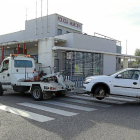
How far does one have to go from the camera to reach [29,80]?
9797mm

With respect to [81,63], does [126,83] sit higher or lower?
lower

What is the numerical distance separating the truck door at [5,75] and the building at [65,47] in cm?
630

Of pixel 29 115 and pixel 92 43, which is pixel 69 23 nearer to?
pixel 92 43

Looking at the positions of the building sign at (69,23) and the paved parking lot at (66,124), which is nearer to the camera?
the paved parking lot at (66,124)

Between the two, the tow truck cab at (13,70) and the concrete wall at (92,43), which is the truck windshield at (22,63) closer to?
the tow truck cab at (13,70)

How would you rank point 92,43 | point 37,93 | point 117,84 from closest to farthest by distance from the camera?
point 117,84 < point 37,93 < point 92,43

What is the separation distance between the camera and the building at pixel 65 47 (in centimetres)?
1770

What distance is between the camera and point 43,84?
28.6ft

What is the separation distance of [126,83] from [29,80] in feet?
16.6

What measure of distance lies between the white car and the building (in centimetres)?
837

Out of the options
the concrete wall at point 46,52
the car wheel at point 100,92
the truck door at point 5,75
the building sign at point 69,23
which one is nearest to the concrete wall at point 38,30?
the building sign at point 69,23

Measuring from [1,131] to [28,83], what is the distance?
482 cm

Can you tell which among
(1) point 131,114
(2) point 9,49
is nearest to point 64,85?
(1) point 131,114

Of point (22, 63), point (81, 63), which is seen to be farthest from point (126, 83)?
point (81, 63)
